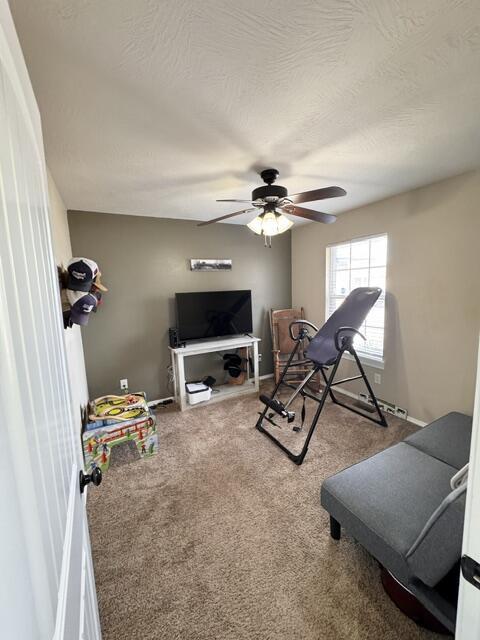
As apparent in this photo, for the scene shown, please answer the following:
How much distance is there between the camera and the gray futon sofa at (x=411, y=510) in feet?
3.64

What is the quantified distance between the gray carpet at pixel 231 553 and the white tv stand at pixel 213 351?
883 millimetres

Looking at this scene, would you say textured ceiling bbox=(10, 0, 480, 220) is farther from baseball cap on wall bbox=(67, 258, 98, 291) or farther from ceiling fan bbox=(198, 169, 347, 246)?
baseball cap on wall bbox=(67, 258, 98, 291)

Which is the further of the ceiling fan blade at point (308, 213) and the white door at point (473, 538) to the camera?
the ceiling fan blade at point (308, 213)

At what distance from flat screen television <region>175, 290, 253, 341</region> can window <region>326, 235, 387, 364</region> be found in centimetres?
119

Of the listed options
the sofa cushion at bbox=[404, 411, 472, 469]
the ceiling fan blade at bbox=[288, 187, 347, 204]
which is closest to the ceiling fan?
the ceiling fan blade at bbox=[288, 187, 347, 204]

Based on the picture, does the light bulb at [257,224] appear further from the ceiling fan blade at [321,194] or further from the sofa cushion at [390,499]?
the sofa cushion at [390,499]

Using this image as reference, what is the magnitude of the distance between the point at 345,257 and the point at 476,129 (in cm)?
195

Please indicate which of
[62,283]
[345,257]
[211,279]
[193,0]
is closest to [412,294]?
[345,257]

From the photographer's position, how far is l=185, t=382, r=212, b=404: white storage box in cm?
325

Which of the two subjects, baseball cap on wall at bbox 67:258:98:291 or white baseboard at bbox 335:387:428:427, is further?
white baseboard at bbox 335:387:428:427

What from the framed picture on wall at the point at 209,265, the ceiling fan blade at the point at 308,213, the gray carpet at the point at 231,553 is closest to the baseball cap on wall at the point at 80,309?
the gray carpet at the point at 231,553

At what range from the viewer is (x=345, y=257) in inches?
139

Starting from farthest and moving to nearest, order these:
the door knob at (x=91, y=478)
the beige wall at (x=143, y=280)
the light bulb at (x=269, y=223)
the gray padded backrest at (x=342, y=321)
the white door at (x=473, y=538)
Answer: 1. the beige wall at (x=143, y=280)
2. the gray padded backrest at (x=342, y=321)
3. the light bulb at (x=269, y=223)
4. the door knob at (x=91, y=478)
5. the white door at (x=473, y=538)

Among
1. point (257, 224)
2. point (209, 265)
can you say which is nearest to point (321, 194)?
point (257, 224)
